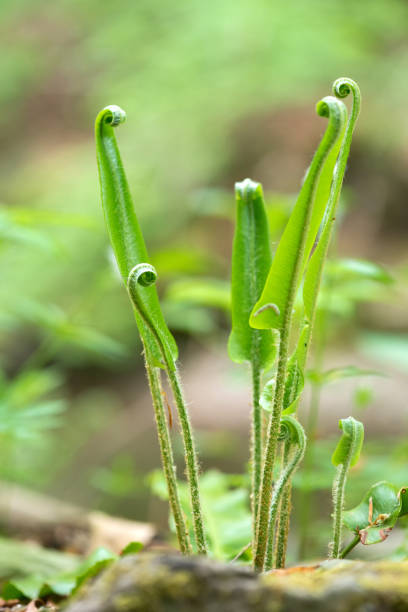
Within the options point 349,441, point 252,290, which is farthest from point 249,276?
point 349,441

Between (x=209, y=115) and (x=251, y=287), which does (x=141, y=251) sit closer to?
(x=251, y=287)

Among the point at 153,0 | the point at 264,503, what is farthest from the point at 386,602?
the point at 153,0

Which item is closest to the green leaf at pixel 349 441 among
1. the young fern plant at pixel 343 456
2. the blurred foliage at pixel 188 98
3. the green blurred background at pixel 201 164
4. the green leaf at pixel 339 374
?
the young fern plant at pixel 343 456

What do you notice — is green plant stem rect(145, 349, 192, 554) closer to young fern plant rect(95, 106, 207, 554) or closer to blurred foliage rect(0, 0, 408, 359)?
young fern plant rect(95, 106, 207, 554)

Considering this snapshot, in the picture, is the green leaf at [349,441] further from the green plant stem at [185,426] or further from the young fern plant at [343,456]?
the green plant stem at [185,426]

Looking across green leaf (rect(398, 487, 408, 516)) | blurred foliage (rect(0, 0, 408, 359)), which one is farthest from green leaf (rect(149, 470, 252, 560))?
blurred foliage (rect(0, 0, 408, 359))

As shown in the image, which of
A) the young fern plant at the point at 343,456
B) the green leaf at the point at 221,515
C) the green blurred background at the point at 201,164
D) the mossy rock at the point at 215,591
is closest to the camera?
the mossy rock at the point at 215,591
